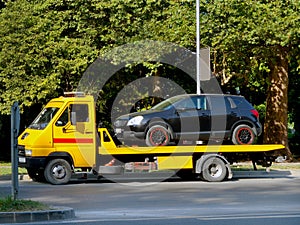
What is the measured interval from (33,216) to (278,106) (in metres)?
21.9

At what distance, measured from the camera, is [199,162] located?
21.8m

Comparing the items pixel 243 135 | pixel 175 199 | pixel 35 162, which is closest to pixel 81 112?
pixel 35 162

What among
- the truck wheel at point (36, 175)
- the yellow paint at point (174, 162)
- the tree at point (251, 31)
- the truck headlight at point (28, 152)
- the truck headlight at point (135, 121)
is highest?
the tree at point (251, 31)

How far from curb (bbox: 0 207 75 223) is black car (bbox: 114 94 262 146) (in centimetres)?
819

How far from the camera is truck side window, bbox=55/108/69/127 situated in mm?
21234

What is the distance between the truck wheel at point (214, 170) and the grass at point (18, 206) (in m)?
9.30

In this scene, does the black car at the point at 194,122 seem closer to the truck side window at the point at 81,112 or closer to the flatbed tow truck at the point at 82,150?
the flatbed tow truck at the point at 82,150

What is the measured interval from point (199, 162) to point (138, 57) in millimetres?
9343

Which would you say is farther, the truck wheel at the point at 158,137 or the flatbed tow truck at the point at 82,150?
the flatbed tow truck at the point at 82,150

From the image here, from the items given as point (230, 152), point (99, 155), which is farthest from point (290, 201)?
point (99, 155)

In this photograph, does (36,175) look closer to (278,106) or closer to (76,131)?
(76,131)

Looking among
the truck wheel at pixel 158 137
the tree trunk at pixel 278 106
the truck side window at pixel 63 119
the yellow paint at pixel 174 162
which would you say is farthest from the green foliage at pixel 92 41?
the truck side window at pixel 63 119

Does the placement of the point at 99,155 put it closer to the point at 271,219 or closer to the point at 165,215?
the point at 165,215

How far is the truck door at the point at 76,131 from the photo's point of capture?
2127 centimetres
